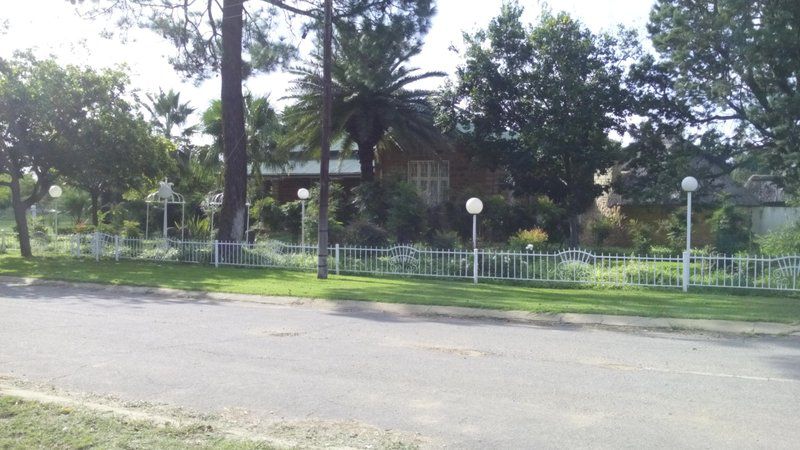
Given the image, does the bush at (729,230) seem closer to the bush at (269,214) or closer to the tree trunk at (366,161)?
the tree trunk at (366,161)

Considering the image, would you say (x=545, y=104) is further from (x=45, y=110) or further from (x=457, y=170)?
(x=45, y=110)

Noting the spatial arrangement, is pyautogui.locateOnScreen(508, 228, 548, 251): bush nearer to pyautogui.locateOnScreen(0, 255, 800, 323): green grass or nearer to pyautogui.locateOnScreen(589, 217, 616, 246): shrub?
pyautogui.locateOnScreen(0, 255, 800, 323): green grass

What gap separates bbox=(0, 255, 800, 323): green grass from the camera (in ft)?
43.8

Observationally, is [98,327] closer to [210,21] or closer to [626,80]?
[210,21]

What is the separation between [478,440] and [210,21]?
812 inches

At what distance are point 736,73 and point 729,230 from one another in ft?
16.3

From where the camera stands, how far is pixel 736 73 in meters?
21.7

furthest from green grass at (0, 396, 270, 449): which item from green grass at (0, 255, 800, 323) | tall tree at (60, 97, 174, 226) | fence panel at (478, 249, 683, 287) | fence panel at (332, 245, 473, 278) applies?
tall tree at (60, 97, 174, 226)

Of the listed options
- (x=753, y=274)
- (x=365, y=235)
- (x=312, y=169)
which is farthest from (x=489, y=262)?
(x=312, y=169)

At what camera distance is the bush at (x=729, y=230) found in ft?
76.3

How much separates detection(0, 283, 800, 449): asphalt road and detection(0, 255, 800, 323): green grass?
1.66 meters

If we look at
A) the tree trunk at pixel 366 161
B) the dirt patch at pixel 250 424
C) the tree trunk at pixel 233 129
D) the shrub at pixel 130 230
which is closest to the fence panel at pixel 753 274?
the dirt patch at pixel 250 424

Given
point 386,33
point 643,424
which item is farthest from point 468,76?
point 643,424

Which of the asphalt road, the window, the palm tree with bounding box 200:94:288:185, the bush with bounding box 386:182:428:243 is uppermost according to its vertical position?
the palm tree with bounding box 200:94:288:185
